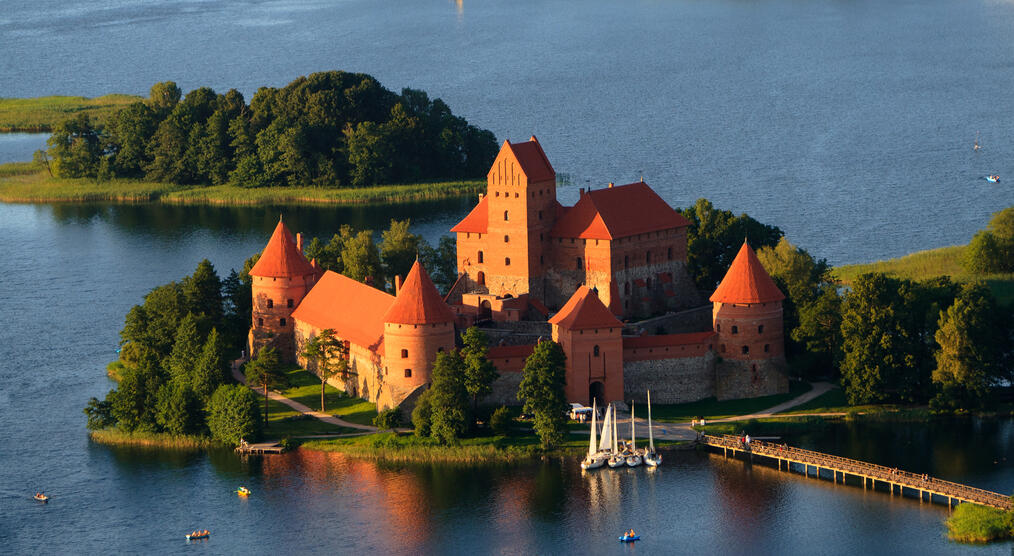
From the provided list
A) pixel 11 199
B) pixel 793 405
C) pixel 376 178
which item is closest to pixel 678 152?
pixel 376 178

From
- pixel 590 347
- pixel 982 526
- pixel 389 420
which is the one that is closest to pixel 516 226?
pixel 590 347

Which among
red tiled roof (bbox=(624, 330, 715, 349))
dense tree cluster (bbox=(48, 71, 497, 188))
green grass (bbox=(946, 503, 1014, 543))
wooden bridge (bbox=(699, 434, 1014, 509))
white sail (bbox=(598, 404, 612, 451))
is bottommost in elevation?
green grass (bbox=(946, 503, 1014, 543))


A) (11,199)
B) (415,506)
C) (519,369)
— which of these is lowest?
(415,506)

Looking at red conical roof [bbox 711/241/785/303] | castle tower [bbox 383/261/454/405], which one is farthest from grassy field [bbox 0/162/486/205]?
castle tower [bbox 383/261/454/405]

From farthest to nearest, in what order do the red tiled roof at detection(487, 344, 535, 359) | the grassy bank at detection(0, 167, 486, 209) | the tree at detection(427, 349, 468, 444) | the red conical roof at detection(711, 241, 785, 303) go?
the grassy bank at detection(0, 167, 486, 209) < the red conical roof at detection(711, 241, 785, 303) < the red tiled roof at detection(487, 344, 535, 359) < the tree at detection(427, 349, 468, 444)

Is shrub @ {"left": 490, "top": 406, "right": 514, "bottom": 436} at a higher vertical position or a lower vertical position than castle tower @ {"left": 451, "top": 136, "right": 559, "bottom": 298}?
lower

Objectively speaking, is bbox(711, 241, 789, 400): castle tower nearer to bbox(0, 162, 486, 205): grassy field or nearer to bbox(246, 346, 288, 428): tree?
bbox(246, 346, 288, 428): tree

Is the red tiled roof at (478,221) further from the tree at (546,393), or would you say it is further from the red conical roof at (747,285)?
the tree at (546,393)

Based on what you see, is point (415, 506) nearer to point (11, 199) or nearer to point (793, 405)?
point (793, 405)
